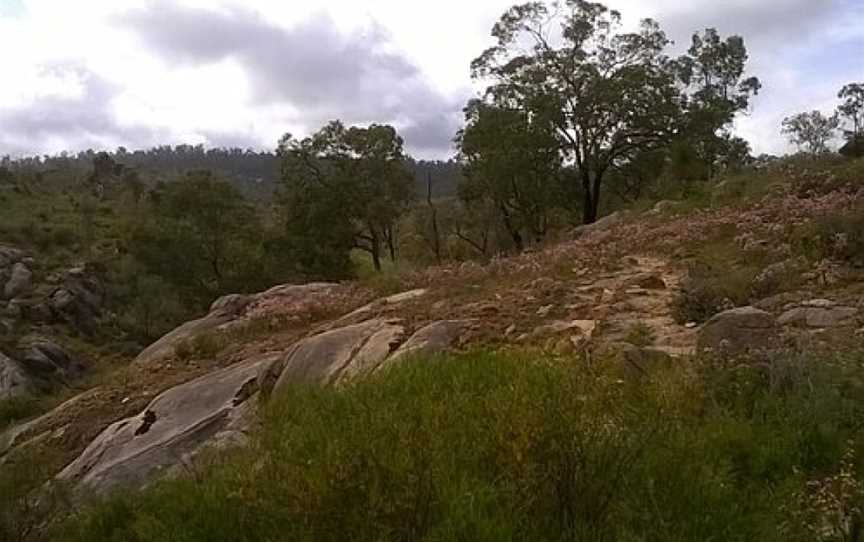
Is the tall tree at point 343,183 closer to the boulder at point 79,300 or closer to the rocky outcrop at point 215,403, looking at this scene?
the boulder at point 79,300

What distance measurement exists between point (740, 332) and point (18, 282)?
33.6 m

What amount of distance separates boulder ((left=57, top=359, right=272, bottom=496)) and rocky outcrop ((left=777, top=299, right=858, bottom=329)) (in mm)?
4248

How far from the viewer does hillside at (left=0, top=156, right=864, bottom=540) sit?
11.8 ft

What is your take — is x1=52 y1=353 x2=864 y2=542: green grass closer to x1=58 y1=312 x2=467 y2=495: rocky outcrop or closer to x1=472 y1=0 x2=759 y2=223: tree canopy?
x1=58 y1=312 x2=467 y2=495: rocky outcrop

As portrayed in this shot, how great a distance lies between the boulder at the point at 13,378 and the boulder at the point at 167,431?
14.6 m

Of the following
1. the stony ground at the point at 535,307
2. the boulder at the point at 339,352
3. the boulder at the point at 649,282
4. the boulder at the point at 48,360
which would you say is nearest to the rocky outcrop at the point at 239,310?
the stony ground at the point at 535,307

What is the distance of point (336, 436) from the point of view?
3943 mm

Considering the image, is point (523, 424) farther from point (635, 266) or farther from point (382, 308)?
point (635, 266)

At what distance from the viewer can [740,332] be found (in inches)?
243

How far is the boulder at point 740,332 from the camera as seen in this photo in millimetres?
5891

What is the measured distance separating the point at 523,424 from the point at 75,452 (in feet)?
20.9

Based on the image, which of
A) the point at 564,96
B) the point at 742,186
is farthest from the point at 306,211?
the point at 742,186

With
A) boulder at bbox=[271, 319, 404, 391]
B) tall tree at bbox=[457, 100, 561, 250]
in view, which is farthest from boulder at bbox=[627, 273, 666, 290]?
tall tree at bbox=[457, 100, 561, 250]

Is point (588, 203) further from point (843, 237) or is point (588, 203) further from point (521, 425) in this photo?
point (521, 425)
